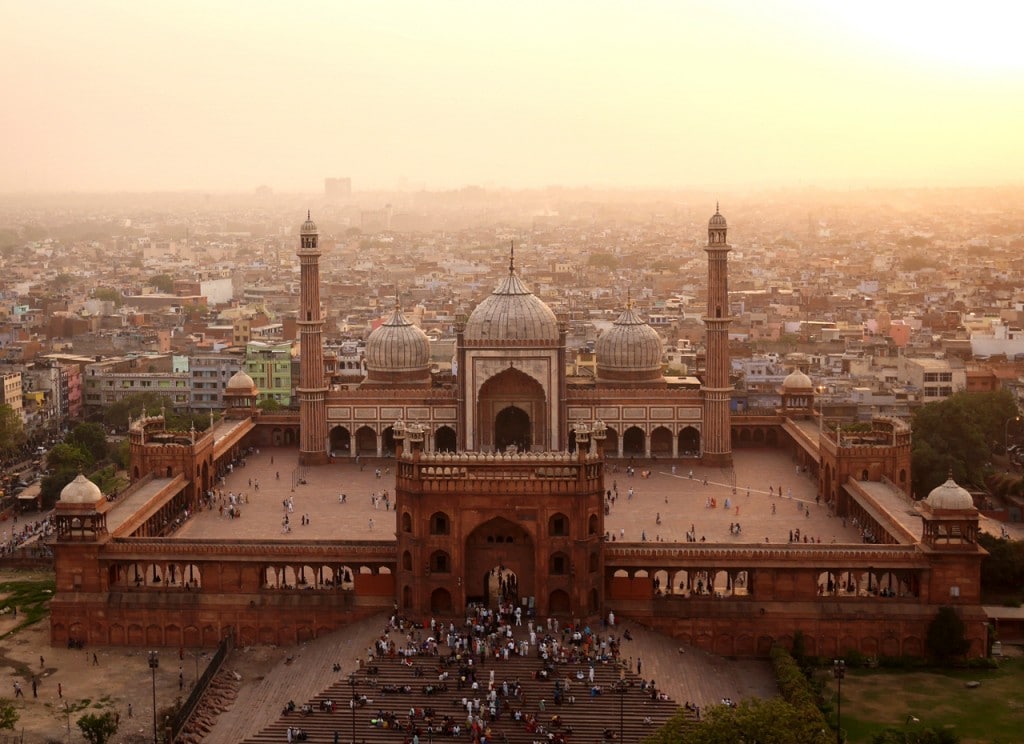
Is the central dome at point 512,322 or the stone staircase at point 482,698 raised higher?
the central dome at point 512,322

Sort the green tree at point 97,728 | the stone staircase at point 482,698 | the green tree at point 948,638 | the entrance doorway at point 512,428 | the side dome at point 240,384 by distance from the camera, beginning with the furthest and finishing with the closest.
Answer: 1. the side dome at point 240,384
2. the entrance doorway at point 512,428
3. the green tree at point 948,638
4. the stone staircase at point 482,698
5. the green tree at point 97,728

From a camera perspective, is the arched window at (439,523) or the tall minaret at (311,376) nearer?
the arched window at (439,523)

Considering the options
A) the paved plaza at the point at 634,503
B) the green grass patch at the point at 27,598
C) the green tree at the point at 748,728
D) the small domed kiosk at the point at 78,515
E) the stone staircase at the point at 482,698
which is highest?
the small domed kiosk at the point at 78,515

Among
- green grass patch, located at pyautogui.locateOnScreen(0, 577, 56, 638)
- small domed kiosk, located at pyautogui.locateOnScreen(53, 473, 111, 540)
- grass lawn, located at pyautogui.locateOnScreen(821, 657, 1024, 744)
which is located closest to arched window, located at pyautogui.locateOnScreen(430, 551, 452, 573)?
small domed kiosk, located at pyautogui.locateOnScreen(53, 473, 111, 540)

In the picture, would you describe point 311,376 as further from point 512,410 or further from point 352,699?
point 352,699

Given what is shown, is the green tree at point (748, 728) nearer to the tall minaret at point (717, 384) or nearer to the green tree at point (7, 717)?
the green tree at point (7, 717)

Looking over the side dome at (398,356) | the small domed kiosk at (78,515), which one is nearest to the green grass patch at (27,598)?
the small domed kiosk at (78,515)

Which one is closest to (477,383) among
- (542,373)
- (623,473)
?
(542,373)
